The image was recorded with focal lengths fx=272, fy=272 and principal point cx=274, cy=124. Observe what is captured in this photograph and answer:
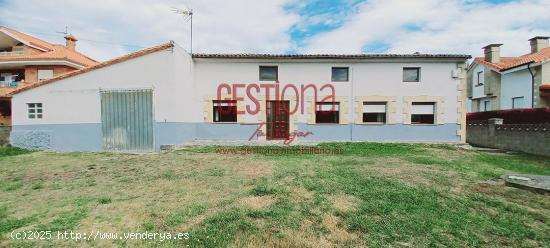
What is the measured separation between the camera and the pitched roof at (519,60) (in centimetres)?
1690

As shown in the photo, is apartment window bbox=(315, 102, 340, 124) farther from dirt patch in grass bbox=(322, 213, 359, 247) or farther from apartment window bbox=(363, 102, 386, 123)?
dirt patch in grass bbox=(322, 213, 359, 247)

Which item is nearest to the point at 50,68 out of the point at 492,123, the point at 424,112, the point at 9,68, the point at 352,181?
the point at 9,68

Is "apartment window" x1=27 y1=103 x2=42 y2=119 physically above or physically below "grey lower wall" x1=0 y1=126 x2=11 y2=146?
above

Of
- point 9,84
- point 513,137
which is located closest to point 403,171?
point 513,137

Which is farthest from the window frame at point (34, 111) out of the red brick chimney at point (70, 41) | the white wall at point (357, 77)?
the red brick chimney at point (70, 41)

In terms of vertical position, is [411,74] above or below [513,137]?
above

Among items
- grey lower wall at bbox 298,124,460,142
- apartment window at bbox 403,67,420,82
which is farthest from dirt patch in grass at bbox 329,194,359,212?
apartment window at bbox 403,67,420,82

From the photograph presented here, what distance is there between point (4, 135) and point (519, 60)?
104ft

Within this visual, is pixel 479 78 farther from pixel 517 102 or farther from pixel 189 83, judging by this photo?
pixel 189 83

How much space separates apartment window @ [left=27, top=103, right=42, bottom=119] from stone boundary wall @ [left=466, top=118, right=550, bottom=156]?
71.9 ft

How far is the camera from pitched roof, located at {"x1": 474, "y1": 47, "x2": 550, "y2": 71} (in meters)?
16.9

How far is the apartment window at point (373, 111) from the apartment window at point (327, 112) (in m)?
1.44

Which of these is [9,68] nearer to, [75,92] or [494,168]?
[75,92]

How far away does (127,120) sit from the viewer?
12.0m
